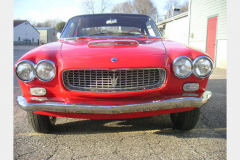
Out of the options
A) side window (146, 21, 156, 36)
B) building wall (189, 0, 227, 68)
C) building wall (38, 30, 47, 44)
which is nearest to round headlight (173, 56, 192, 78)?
side window (146, 21, 156, 36)

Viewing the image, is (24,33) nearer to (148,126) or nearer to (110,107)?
(148,126)

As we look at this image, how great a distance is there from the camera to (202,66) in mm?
2215

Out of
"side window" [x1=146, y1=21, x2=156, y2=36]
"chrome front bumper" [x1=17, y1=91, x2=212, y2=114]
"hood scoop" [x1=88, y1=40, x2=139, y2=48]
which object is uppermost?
"side window" [x1=146, y1=21, x2=156, y2=36]

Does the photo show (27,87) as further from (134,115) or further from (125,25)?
(125,25)

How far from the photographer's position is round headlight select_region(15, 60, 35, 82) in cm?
211

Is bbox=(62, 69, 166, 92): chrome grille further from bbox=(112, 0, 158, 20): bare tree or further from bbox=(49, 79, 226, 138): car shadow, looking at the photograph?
bbox=(112, 0, 158, 20): bare tree

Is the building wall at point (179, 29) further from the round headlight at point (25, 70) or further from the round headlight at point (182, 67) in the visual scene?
the round headlight at point (25, 70)

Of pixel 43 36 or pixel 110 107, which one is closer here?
pixel 110 107

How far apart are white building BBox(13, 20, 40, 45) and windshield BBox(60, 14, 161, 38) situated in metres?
47.6

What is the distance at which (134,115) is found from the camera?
219 centimetres

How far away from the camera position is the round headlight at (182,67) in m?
2.17

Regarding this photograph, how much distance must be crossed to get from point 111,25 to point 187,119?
1.93 meters

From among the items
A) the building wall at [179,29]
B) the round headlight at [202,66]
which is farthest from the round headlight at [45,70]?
the building wall at [179,29]

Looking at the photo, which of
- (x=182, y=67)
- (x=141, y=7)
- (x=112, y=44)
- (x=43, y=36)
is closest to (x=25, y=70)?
(x=112, y=44)
